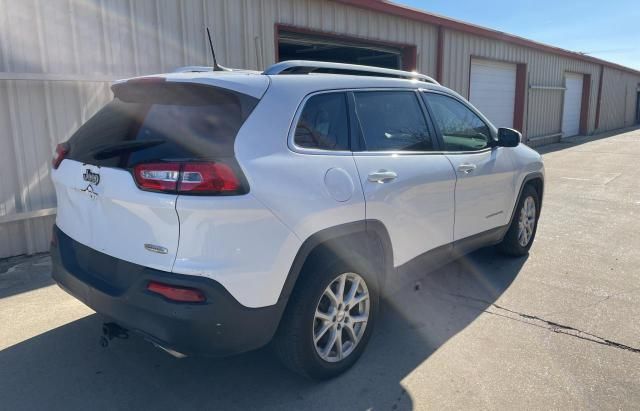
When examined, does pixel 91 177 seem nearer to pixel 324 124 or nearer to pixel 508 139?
pixel 324 124

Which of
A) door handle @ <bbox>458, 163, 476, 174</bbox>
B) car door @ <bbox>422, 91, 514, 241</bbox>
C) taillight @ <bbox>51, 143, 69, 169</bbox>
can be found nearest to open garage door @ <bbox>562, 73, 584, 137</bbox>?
car door @ <bbox>422, 91, 514, 241</bbox>

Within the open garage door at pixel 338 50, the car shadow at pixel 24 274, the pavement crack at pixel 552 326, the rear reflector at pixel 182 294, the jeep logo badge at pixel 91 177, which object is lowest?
the pavement crack at pixel 552 326

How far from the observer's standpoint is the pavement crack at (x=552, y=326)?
3.45m

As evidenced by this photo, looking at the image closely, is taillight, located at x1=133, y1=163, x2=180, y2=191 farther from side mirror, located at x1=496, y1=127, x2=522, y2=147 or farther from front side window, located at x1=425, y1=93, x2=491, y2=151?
side mirror, located at x1=496, y1=127, x2=522, y2=147

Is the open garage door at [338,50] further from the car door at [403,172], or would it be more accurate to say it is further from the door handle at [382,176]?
the door handle at [382,176]

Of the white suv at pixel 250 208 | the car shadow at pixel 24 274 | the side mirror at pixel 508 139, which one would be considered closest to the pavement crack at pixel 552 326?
the white suv at pixel 250 208

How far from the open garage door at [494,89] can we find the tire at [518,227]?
28.1ft

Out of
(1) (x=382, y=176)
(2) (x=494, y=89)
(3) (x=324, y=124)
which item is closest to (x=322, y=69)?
(3) (x=324, y=124)

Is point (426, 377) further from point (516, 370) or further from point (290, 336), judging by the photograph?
point (290, 336)

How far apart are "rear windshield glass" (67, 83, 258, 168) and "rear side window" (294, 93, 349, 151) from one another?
1.17 ft

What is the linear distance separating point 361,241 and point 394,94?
3.95 feet

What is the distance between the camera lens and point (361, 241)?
3102 mm

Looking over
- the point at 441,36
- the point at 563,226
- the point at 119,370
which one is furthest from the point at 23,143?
the point at 441,36

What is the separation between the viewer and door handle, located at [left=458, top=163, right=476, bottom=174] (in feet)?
12.8
